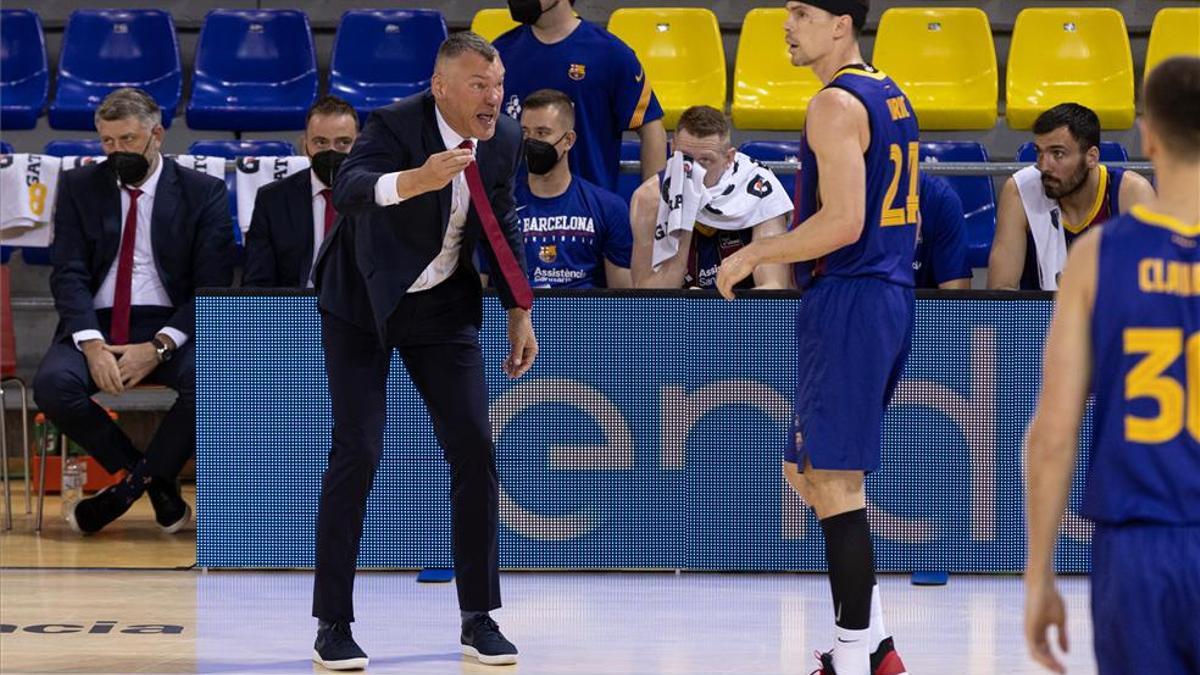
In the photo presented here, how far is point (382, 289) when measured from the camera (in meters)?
5.04

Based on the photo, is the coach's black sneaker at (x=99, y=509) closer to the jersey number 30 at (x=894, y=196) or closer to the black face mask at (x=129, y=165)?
the black face mask at (x=129, y=165)

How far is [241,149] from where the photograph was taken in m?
9.55

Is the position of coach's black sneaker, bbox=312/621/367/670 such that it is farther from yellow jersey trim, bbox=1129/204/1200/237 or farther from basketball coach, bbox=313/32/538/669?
yellow jersey trim, bbox=1129/204/1200/237

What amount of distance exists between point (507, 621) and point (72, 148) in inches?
202

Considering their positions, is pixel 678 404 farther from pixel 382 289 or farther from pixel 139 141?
pixel 139 141

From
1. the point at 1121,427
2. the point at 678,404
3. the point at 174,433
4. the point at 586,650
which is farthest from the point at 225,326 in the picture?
the point at 1121,427

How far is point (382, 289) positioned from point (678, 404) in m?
2.04

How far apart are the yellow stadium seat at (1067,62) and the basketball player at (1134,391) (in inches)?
306

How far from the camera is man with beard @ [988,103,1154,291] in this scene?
7.09 metres

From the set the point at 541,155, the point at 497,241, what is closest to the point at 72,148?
the point at 541,155

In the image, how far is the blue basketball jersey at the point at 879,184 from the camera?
4.68m

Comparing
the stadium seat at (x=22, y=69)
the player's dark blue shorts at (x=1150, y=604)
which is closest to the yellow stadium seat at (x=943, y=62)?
the stadium seat at (x=22, y=69)

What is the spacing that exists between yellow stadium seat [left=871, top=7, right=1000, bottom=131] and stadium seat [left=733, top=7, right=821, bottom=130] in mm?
518

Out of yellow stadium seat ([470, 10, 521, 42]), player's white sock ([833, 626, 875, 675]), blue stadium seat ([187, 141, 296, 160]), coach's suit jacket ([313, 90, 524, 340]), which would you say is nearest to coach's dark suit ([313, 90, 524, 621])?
coach's suit jacket ([313, 90, 524, 340])
